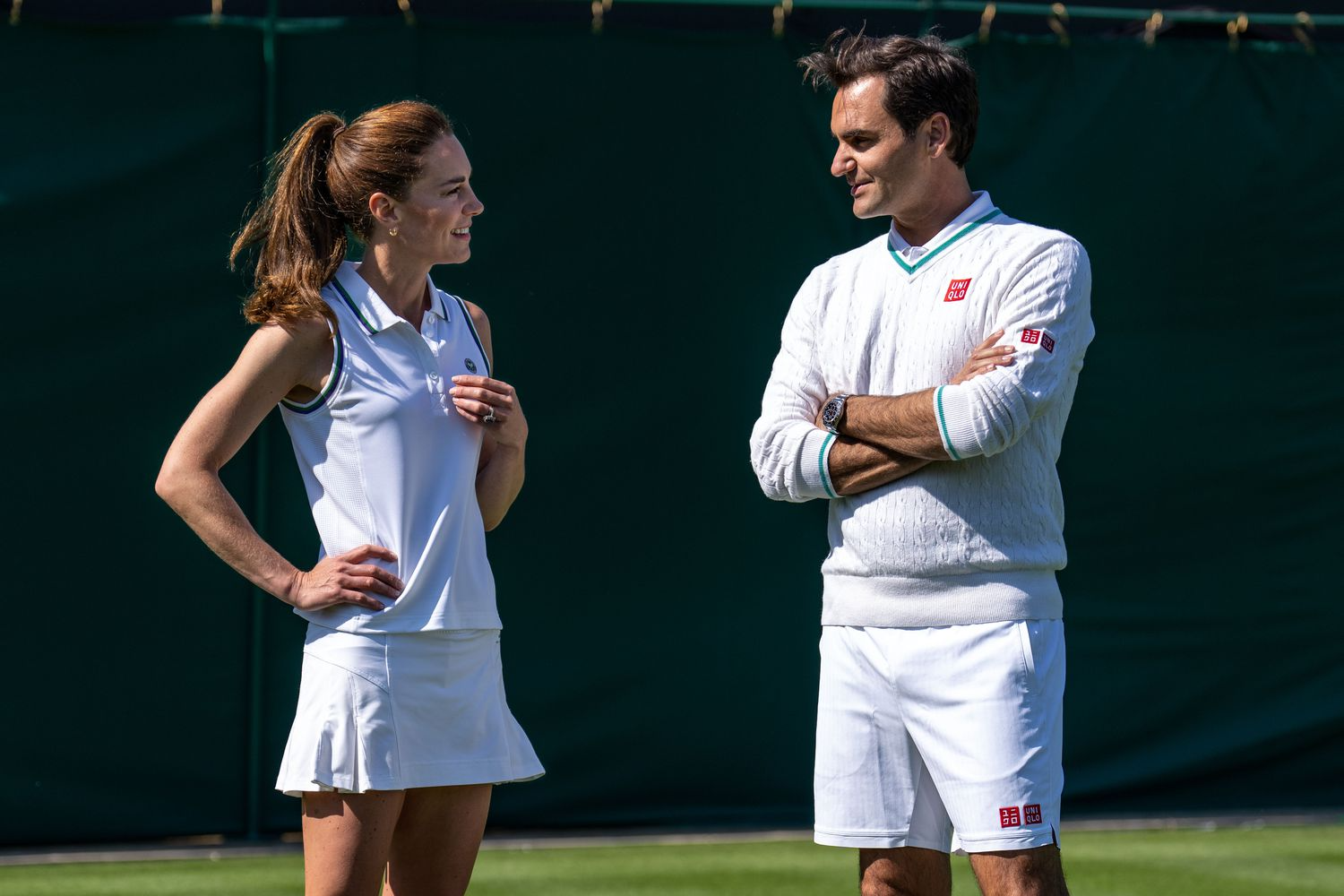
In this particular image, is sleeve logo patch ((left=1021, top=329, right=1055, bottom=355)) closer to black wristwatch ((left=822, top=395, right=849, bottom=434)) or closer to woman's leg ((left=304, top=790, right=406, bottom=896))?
black wristwatch ((left=822, top=395, right=849, bottom=434))

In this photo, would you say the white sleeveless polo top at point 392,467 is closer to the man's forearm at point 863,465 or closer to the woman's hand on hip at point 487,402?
the woman's hand on hip at point 487,402

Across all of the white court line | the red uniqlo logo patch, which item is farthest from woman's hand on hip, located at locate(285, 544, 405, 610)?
the white court line

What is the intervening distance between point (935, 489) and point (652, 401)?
8.44ft

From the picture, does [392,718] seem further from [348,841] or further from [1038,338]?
[1038,338]

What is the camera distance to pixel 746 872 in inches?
183

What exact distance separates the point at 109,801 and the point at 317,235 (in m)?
2.92

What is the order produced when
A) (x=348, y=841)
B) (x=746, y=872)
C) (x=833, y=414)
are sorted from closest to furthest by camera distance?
1. (x=348, y=841)
2. (x=833, y=414)
3. (x=746, y=872)

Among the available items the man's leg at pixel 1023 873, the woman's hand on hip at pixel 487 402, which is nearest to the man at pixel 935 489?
the man's leg at pixel 1023 873

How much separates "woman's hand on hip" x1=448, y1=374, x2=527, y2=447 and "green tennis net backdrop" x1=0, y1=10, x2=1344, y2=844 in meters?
2.49

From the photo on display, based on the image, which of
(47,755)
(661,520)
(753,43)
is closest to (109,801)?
(47,755)

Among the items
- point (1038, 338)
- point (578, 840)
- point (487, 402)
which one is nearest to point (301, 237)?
point (487, 402)

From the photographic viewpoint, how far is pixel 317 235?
2.49m

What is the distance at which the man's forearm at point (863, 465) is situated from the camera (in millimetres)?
2656

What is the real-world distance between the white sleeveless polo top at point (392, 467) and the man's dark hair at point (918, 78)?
0.86 meters
